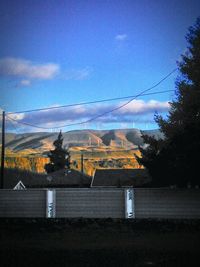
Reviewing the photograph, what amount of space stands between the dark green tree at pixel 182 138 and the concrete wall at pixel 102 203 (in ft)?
4.54

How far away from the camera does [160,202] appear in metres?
29.1

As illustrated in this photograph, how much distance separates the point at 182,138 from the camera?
91.7 feet

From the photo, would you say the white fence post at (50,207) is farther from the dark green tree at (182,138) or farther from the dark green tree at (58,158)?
the dark green tree at (58,158)

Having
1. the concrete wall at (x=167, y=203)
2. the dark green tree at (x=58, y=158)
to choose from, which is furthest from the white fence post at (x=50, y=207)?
the dark green tree at (x=58, y=158)

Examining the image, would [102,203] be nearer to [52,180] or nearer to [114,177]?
[114,177]

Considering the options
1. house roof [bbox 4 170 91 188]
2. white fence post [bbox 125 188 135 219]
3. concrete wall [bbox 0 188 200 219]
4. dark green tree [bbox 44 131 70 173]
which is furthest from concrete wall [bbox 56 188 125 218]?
dark green tree [bbox 44 131 70 173]

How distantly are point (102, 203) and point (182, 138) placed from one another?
23.5 feet

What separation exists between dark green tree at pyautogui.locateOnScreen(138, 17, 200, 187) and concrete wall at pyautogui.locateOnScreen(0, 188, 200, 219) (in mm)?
1384

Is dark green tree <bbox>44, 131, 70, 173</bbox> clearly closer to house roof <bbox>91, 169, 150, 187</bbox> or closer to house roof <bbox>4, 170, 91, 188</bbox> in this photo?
house roof <bbox>4, 170, 91, 188</bbox>

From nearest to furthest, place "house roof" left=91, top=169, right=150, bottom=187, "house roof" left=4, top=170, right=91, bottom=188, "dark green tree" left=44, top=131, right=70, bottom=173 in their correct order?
"house roof" left=91, top=169, right=150, bottom=187 → "house roof" left=4, top=170, right=91, bottom=188 → "dark green tree" left=44, top=131, right=70, bottom=173

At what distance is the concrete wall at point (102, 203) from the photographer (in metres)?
28.7

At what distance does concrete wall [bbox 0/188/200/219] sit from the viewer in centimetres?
2867

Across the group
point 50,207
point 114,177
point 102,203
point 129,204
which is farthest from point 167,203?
point 114,177

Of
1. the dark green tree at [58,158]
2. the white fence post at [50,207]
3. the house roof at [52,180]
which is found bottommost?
the white fence post at [50,207]
